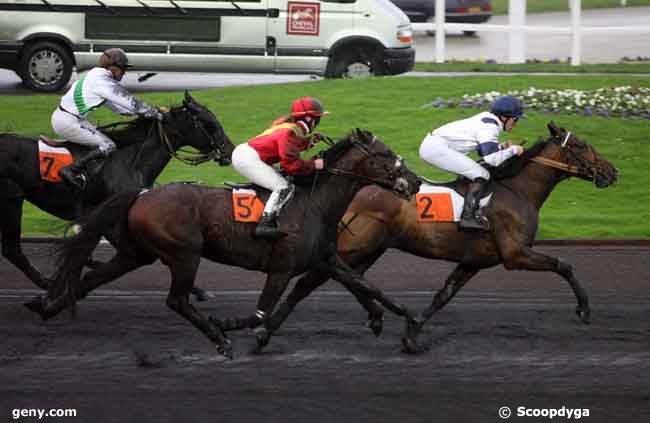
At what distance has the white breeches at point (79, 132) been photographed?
12117mm

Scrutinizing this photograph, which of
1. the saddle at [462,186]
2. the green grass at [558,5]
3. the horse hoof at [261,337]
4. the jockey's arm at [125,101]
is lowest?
the horse hoof at [261,337]

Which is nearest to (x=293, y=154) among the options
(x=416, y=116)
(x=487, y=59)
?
(x=416, y=116)

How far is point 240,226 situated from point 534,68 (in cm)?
1458

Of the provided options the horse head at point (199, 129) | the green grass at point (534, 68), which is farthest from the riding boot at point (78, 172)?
the green grass at point (534, 68)

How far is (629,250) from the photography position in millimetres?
14102

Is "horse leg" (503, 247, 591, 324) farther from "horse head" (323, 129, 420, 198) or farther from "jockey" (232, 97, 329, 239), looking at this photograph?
"jockey" (232, 97, 329, 239)

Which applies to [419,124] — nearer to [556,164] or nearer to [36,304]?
[556,164]

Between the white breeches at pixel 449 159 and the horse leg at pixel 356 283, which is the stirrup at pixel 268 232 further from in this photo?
the white breeches at pixel 449 159

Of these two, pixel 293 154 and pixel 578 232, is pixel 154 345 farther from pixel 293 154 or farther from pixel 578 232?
pixel 578 232

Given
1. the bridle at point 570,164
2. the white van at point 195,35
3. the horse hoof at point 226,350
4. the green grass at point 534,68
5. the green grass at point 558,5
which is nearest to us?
the horse hoof at point 226,350

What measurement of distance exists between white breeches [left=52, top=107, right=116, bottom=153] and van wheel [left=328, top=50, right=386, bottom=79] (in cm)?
999

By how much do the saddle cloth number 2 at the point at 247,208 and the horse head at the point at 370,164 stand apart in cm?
61

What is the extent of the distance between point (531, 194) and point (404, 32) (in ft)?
35.9

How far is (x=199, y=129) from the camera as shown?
12.3 m
